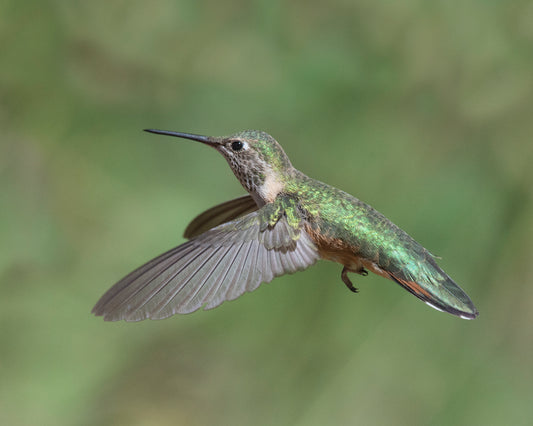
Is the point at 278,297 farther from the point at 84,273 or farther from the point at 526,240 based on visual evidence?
the point at 526,240

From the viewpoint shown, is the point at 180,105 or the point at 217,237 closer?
the point at 217,237

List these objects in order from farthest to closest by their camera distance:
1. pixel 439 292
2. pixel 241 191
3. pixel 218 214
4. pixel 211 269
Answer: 1. pixel 241 191
2. pixel 218 214
3. pixel 439 292
4. pixel 211 269

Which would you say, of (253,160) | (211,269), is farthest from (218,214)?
(211,269)

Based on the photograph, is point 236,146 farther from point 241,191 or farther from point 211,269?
point 241,191

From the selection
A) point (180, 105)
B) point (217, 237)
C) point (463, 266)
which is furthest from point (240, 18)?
point (217, 237)

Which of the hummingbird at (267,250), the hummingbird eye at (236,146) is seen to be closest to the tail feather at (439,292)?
the hummingbird at (267,250)
